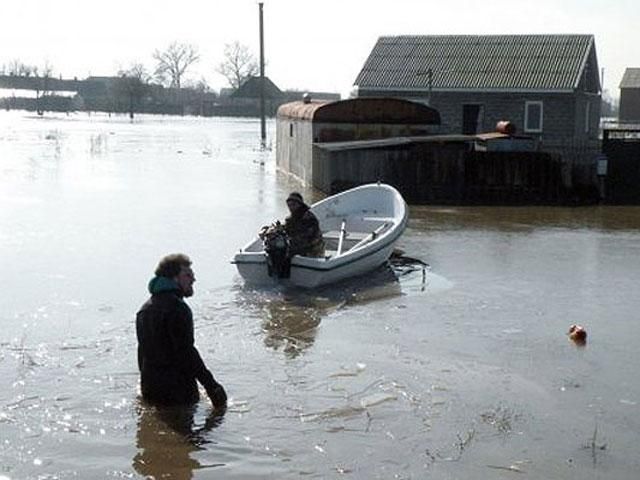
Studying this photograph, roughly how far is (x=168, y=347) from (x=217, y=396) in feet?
1.95

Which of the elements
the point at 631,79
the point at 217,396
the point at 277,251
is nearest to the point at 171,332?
the point at 217,396

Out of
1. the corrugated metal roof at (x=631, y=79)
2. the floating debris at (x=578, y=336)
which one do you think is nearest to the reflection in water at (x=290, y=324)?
the floating debris at (x=578, y=336)

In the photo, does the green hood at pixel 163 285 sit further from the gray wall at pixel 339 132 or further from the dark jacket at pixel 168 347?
the gray wall at pixel 339 132

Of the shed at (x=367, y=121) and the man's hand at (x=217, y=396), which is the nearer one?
the man's hand at (x=217, y=396)

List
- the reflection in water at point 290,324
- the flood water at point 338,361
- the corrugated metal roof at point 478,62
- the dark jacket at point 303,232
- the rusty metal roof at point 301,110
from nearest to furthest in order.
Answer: the flood water at point 338,361 → the reflection in water at point 290,324 → the dark jacket at point 303,232 → the rusty metal roof at point 301,110 → the corrugated metal roof at point 478,62

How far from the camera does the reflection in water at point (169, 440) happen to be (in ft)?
22.6

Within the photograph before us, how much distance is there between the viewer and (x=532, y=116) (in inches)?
1363

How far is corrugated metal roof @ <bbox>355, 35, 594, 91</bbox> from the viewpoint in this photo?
34906mm

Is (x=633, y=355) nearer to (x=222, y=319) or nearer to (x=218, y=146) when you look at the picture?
(x=222, y=319)

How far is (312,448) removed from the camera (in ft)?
24.1

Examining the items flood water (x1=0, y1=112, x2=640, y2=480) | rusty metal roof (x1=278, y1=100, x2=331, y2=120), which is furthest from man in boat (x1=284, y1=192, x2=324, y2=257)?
rusty metal roof (x1=278, y1=100, x2=331, y2=120)

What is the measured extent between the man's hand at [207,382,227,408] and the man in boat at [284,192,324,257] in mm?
5736

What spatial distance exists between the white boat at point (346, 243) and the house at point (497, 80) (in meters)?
16.2

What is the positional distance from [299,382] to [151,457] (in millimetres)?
2159
